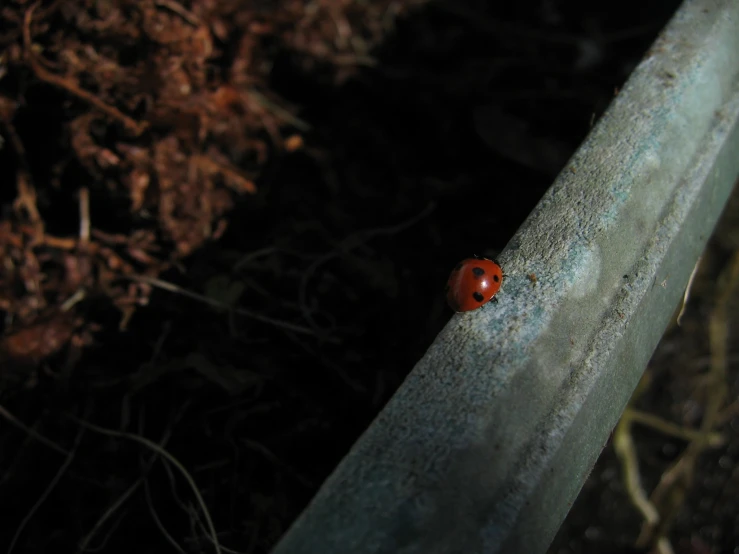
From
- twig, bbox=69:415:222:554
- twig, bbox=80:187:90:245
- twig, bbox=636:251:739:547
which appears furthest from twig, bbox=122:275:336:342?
twig, bbox=636:251:739:547

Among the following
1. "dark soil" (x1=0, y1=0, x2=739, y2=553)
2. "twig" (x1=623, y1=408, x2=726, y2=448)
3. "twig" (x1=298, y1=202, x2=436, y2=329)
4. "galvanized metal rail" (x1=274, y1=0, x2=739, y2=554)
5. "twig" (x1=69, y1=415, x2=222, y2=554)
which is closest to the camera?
"galvanized metal rail" (x1=274, y1=0, x2=739, y2=554)

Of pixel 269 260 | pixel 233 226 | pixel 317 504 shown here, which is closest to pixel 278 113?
→ pixel 233 226

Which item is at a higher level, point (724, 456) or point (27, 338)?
point (27, 338)

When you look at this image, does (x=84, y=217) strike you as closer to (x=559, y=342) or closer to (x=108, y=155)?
(x=108, y=155)

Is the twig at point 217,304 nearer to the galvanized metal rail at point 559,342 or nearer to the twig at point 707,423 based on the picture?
the galvanized metal rail at point 559,342

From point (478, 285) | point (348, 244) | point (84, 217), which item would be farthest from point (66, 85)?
point (478, 285)

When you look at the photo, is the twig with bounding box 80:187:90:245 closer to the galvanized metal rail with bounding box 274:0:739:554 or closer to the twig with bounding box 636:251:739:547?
the galvanized metal rail with bounding box 274:0:739:554

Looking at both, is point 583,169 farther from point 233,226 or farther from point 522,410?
point 233,226
